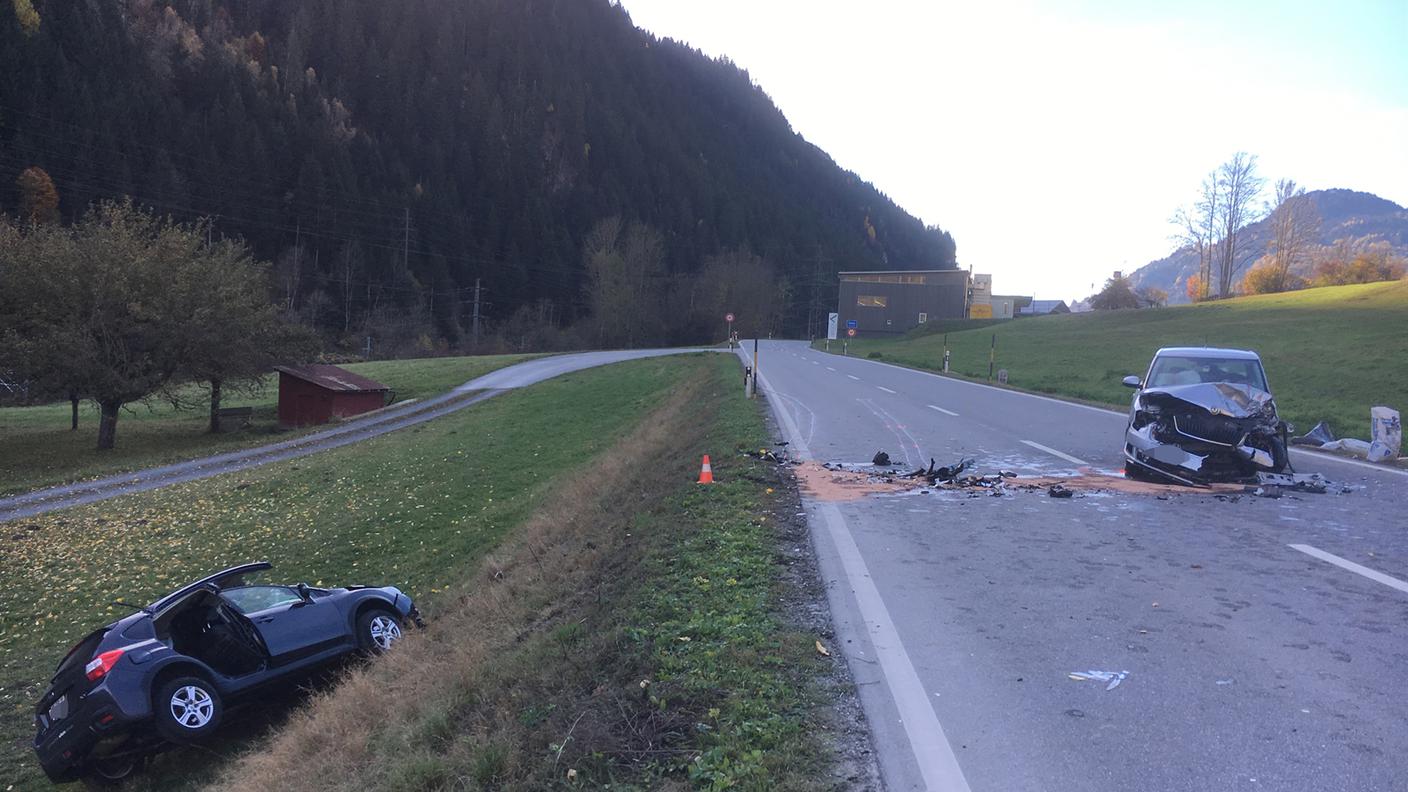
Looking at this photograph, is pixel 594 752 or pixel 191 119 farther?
pixel 191 119

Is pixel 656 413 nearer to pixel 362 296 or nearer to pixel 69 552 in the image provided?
pixel 69 552

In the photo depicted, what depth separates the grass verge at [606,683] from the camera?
349 cm

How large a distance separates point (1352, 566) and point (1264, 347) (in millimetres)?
38458

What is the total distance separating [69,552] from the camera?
14.7 metres

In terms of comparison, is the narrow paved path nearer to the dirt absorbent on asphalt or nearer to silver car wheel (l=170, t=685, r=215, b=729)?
silver car wheel (l=170, t=685, r=215, b=729)

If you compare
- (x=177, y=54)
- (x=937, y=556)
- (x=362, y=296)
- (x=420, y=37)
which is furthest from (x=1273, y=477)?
(x=420, y=37)

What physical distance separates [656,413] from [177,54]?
293ft

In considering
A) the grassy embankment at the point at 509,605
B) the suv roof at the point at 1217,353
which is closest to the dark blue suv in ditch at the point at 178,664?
the grassy embankment at the point at 509,605

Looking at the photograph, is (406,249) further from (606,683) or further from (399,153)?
(606,683)

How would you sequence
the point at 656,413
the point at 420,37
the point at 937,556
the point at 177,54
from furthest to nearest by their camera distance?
the point at 420,37 < the point at 177,54 < the point at 656,413 < the point at 937,556

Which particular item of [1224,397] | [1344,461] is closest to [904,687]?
[1224,397]

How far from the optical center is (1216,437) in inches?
376

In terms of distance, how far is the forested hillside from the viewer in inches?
2825

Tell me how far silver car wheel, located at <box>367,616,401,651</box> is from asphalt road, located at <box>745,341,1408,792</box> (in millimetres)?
4846
